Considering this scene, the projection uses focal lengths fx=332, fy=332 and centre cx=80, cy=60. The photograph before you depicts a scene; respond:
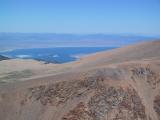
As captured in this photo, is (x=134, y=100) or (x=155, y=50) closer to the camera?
(x=134, y=100)

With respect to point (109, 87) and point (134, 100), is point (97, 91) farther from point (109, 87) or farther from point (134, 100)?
point (134, 100)

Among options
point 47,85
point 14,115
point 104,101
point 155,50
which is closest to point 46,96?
point 47,85

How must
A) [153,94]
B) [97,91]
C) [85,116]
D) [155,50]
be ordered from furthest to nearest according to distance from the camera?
1. [155,50]
2. [153,94]
3. [97,91]
4. [85,116]

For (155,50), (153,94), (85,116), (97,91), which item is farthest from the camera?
(155,50)

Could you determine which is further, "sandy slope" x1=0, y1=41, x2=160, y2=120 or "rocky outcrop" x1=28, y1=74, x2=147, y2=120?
"sandy slope" x1=0, y1=41, x2=160, y2=120

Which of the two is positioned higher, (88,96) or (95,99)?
(88,96)

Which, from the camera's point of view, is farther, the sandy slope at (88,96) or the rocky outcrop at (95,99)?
the sandy slope at (88,96)

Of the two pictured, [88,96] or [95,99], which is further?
[88,96]

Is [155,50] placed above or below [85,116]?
above
